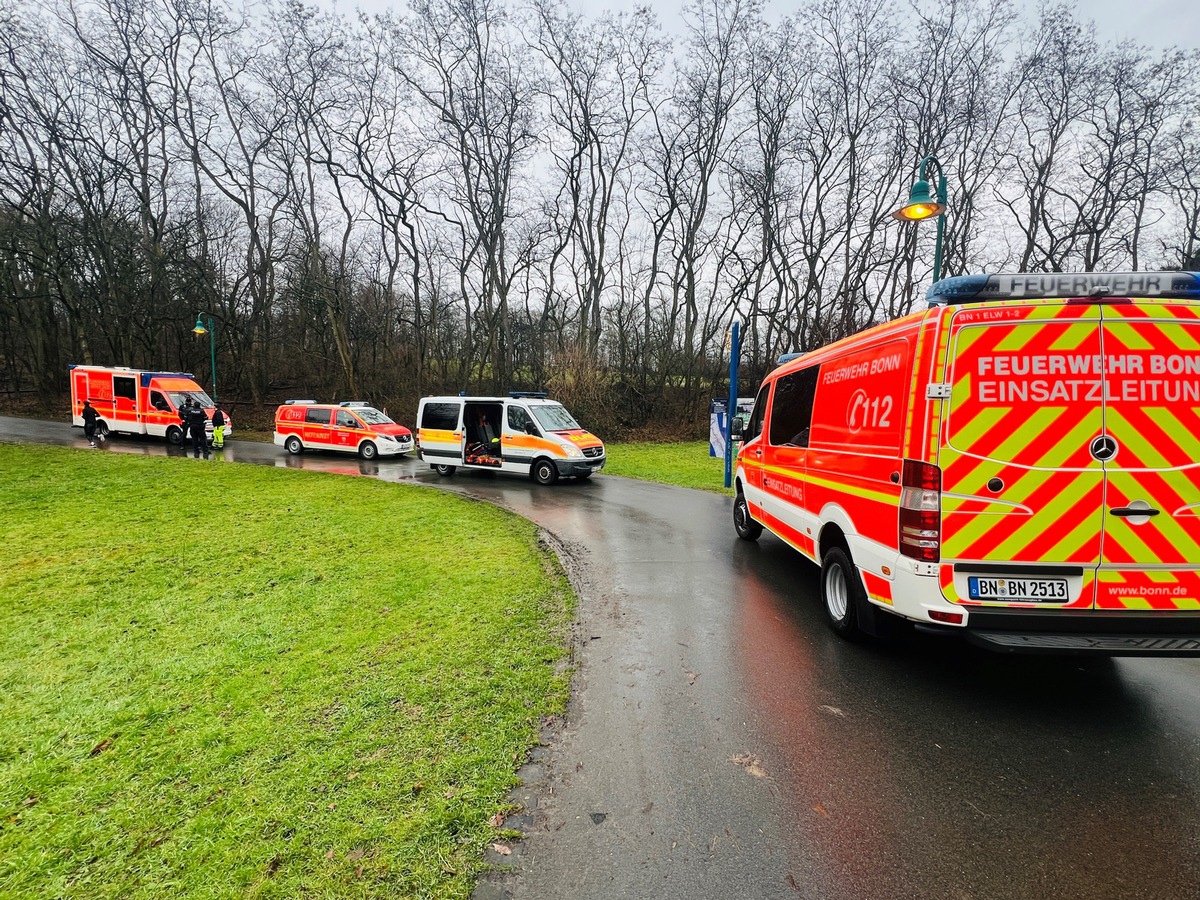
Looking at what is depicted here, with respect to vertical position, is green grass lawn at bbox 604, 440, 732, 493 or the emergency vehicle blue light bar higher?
the emergency vehicle blue light bar

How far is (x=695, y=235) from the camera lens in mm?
30328

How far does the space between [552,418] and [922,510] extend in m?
11.8

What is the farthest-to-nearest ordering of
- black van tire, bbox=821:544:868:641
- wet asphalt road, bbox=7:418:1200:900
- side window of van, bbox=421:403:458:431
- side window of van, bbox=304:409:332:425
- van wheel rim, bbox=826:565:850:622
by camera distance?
side window of van, bbox=304:409:332:425 → side window of van, bbox=421:403:458:431 → van wheel rim, bbox=826:565:850:622 → black van tire, bbox=821:544:868:641 → wet asphalt road, bbox=7:418:1200:900

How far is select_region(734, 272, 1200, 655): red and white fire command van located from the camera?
3.26 m

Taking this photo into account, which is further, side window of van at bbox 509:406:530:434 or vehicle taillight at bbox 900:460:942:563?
side window of van at bbox 509:406:530:434

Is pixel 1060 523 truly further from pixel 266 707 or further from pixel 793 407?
pixel 266 707

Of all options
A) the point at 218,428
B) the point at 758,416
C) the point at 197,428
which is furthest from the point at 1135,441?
A: the point at 218,428

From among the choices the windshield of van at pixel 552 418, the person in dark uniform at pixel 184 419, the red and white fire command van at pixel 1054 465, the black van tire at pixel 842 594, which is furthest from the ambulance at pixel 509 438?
the red and white fire command van at pixel 1054 465

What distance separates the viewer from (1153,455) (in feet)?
10.7

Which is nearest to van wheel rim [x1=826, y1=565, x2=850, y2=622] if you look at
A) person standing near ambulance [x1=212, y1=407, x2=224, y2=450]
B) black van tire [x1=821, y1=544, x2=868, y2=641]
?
black van tire [x1=821, y1=544, x2=868, y2=641]

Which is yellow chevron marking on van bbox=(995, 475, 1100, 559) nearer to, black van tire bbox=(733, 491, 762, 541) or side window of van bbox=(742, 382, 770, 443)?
side window of van bbox=(742, 382, 770, 443)

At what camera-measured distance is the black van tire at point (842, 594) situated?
4.34 metres

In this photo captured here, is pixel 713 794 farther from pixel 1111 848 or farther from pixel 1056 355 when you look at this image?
pixel 1056 355

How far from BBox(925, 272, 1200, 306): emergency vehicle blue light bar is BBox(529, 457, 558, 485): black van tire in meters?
11.1
